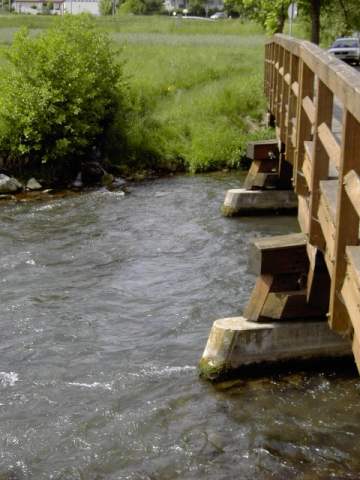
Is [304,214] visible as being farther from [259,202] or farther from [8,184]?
[8,184]

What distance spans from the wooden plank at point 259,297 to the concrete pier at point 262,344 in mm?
83

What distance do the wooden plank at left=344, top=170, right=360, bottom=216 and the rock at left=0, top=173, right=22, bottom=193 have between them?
1433cm

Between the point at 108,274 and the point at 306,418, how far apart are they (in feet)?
18.0

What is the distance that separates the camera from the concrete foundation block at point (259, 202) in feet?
54.1

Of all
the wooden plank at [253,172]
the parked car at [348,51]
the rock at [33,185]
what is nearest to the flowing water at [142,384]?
the wooden plank at [253,172]

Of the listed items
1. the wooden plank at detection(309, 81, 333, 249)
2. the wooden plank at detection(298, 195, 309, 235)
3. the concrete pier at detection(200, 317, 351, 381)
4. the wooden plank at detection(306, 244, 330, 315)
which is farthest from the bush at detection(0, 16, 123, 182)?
the wooden plank at detection(309, 81, 333, 249)

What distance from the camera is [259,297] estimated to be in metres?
8.59

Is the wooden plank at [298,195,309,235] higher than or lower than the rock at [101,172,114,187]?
higher

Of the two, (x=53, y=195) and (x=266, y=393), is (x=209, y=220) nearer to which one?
(x=53, y=195)

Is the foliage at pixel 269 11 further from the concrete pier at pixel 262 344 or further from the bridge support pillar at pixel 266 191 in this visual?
the concrete pier at pixel 262 344

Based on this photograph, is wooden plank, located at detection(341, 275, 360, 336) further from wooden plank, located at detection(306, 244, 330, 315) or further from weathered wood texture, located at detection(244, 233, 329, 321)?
weathered wood texture, located at detection(244, 233, 329, 321)

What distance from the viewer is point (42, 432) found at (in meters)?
7.45

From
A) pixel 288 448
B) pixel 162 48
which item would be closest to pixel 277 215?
pixel 288 448

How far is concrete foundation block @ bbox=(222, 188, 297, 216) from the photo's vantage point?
16484mm
